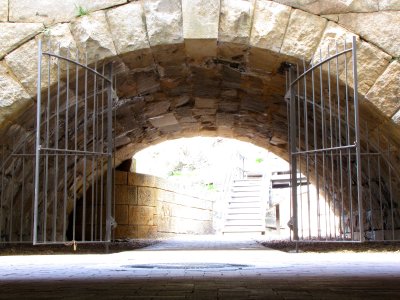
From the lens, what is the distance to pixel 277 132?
28.8ft

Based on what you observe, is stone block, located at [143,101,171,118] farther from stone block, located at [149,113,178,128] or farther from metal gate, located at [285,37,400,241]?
metal gate, located at [285,37,400,241]

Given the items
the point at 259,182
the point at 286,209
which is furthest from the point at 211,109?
the point at 259,182

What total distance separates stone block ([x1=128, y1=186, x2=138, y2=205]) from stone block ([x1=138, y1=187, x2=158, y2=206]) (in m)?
0.14

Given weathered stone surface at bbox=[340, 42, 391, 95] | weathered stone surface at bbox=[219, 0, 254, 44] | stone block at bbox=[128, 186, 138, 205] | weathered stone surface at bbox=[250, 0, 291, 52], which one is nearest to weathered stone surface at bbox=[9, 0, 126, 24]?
weathered stone surface at bbox=[219, 0, 254, 44]

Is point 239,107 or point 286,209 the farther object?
point 286,209

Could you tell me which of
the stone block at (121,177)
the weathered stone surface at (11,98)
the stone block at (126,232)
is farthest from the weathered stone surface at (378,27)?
the stone block at (126,232)

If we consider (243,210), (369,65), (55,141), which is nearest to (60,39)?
(55,141)

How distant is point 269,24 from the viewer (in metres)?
Result: 5.51

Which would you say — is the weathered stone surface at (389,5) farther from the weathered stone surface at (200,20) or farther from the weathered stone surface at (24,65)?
the weathered stone surface at (24,65)

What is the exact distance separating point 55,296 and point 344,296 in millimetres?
1211

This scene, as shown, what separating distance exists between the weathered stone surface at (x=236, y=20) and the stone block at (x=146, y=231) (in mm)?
6882

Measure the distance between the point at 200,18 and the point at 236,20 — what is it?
1.13ft

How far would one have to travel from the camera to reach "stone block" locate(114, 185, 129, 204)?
36.7ft

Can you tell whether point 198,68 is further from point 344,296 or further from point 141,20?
point 344,296
